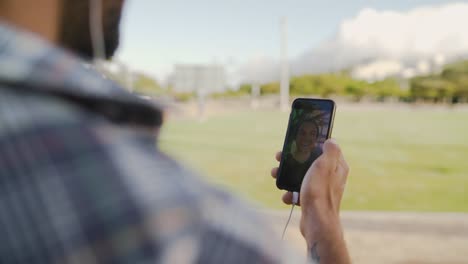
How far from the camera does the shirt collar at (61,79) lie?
316mm

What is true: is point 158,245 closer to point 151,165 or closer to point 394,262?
point 151,165

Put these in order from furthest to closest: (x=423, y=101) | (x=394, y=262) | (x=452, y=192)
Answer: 1. (x=423, y=101)
2. (x=452, y=192)
3. (x=394, y=262)

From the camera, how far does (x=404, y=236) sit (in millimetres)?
3549

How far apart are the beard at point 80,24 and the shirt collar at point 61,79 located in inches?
2.4

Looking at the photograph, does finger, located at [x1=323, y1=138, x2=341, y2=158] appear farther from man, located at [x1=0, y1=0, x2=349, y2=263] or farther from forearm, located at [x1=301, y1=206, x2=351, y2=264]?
man, located at [x1=0, y1=0, x2=349, y2=263]

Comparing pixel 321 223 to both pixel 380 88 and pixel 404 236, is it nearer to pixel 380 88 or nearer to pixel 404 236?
pixel 404 236

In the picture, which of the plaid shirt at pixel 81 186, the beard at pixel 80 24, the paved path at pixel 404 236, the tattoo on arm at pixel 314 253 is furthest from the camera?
the paved path at pixel 404 236

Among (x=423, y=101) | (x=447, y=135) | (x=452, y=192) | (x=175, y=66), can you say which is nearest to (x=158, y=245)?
(x=452, y=192)

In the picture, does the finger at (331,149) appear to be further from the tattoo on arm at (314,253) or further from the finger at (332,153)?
the tattoo on arm at (314,253)

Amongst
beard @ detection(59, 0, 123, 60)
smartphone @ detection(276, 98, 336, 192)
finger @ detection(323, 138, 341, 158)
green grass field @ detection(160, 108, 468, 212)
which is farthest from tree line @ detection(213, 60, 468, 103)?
beard @ detection(59, 0, 123, 60)

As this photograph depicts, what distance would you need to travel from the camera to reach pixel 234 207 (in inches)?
14.3

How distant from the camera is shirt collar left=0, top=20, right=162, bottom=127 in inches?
12.4

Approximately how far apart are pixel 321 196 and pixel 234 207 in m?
0.41

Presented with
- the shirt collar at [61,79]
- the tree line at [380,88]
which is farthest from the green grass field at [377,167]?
the tree line at [380,88]
